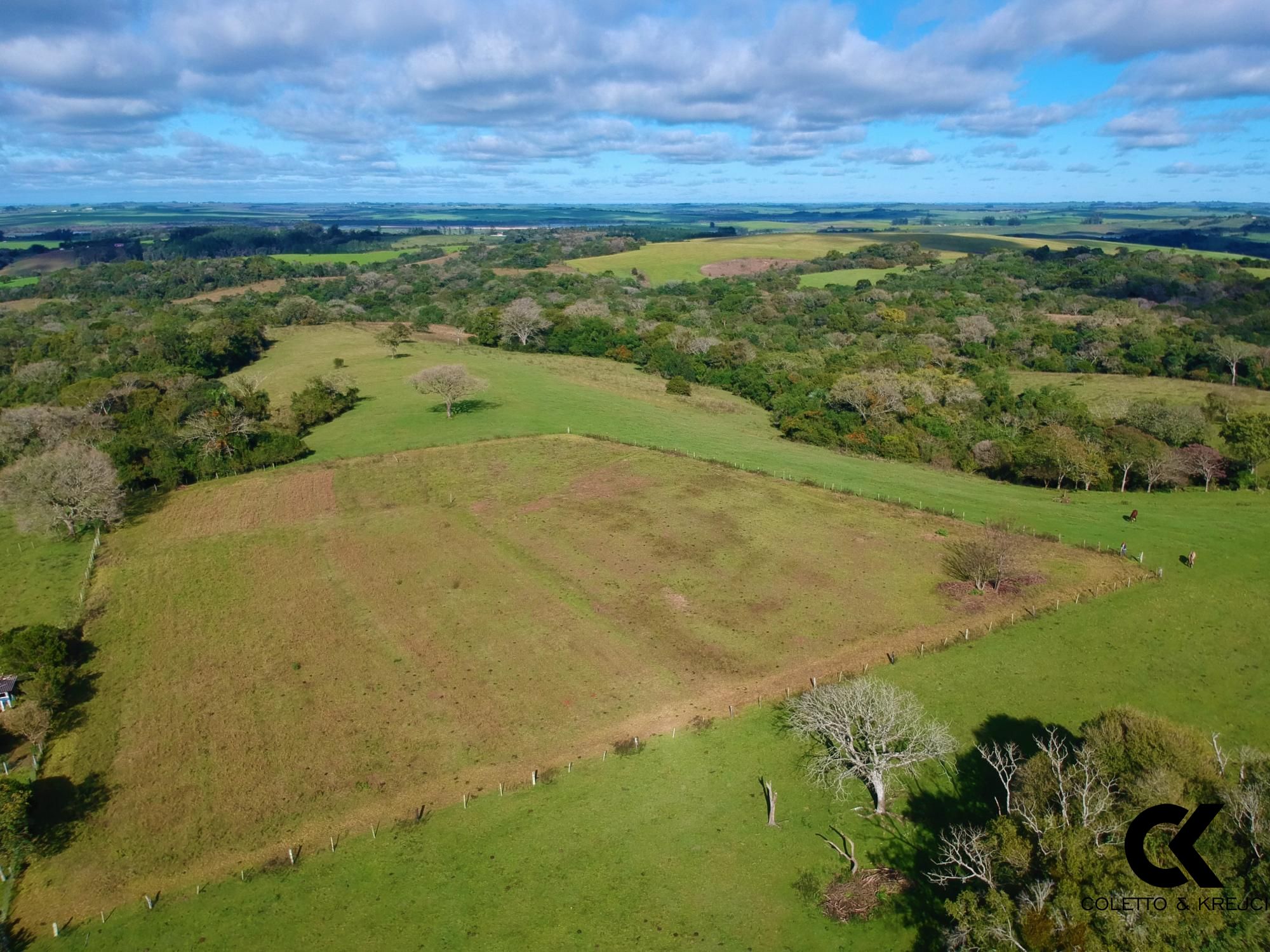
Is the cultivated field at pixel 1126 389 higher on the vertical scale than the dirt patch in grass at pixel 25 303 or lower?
lower

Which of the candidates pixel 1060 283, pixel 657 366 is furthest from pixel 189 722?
pixel 1060 283

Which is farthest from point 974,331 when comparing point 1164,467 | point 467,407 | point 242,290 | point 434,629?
point 242,290

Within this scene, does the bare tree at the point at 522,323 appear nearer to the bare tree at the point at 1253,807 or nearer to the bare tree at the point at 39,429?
the bare tree at the point at 39,429

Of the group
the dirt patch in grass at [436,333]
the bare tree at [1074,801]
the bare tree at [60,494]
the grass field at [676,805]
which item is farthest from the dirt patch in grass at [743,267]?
the bare tree at [1074,801]

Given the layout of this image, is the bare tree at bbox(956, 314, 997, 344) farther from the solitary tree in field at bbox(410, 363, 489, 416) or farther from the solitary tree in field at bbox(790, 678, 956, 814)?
the solitary tree in field at bbox(790, 678, 956, 814)

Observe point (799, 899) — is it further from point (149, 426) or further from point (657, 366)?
point (657, 366)
